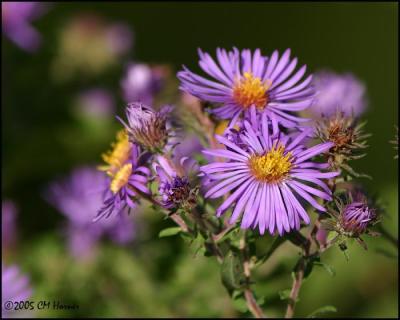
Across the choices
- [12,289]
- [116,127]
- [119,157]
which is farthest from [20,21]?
[119,157]

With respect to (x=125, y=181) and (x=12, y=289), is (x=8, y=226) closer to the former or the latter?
(x=12, y=289)

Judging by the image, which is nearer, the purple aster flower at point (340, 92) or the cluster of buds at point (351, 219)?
the cluster of buds at point (351, 219)

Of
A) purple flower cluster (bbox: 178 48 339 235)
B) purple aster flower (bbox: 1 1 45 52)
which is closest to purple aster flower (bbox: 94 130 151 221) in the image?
purple flower cluster (bbox: 178 48 339 235)

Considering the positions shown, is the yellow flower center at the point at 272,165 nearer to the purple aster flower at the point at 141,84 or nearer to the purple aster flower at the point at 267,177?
the purple aster flower at the point at 267,177

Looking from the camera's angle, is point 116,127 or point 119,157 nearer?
point 119,157

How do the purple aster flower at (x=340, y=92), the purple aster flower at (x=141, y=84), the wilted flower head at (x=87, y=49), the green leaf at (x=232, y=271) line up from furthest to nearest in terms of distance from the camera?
1. the wilted flower head at (x=87, y=49)
2. the purple aster flower at (x=340, y=92)
3. the purple aster flower at (x=141, y=84)
4. the green leaf at (x=232, y=271)

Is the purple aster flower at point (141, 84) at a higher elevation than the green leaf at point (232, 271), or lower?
higher

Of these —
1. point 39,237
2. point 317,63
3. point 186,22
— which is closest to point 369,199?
point 39,237

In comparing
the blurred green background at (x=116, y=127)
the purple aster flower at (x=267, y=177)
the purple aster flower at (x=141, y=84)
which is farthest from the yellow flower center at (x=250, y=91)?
the purple aster flower at (x=141, y=84)
